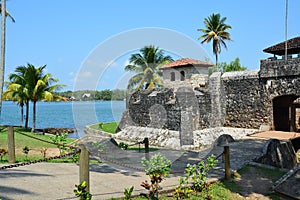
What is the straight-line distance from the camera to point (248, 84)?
16.0 meters

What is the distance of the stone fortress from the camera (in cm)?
1486

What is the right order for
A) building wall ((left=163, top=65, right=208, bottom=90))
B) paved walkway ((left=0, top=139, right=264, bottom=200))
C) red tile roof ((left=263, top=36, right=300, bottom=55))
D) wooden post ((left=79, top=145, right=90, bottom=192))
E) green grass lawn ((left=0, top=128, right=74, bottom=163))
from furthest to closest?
building wall ((left=163, top=65, right=208, bottom=90))
red tile roof ((left=263, top=36, right=300, bottom=55))
green grass lawn ((left=0, top=128, right=74, bottom=163))
paved walkway ((left=0, top=139, right=264, bottom=200))
wooden post ((left=79, top=145, right=90, bottom=192))

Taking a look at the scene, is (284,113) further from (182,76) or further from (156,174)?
(156,174)

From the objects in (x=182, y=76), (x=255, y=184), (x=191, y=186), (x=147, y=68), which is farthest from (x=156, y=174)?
(x=147, y=68)

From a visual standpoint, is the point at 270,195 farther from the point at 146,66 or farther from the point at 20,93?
the point at 146,66

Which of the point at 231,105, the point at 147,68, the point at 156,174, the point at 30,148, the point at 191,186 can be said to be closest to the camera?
the point at 156,174

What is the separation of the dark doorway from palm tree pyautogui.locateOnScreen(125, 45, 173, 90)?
13.1 m

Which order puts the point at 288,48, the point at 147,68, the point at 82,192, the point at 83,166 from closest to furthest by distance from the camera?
the point at 82,192, the point at 83,166, the point at 288,48, the point at 147,68

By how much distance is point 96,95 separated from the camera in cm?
1797

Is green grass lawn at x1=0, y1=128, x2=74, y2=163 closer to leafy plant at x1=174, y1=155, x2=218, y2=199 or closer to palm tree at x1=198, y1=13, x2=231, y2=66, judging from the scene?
leafy plant at x1=174, y1=155, x2=218, y2=199

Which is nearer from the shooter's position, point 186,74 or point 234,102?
point 234,102

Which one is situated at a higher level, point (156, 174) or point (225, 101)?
point (225, 101)

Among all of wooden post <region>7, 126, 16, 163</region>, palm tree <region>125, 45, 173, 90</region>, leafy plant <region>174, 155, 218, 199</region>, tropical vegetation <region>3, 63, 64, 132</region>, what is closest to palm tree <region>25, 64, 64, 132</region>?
tropical vegetation <region>3, 63, 64, 132</region>

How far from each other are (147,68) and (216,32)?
10.8 meters
